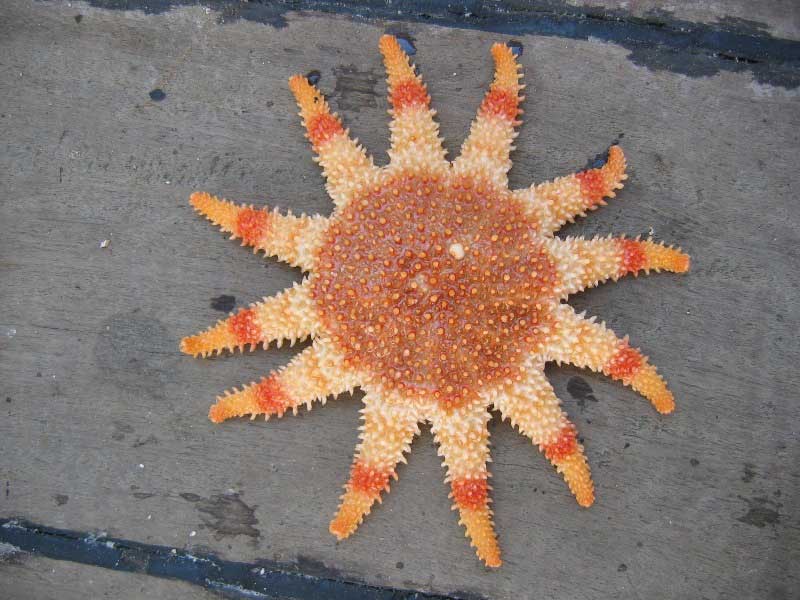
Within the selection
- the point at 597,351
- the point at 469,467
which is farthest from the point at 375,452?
the point at 597,351

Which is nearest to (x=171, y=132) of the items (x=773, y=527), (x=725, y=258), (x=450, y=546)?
(x=450, y=546)

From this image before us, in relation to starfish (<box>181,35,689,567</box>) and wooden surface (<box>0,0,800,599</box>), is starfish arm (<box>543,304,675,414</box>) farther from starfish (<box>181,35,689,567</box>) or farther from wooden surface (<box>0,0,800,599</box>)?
wooden surface (<box>0,0,800,599</box>)

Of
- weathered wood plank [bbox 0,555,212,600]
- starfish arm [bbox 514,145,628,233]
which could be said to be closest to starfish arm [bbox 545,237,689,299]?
starfish arm [bbox 514,145,628,233]

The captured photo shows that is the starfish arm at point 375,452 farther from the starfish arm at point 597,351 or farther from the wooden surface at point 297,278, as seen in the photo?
the starfish arm at point 597,351

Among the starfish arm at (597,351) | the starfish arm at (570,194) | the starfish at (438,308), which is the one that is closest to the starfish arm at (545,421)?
the starfish at (438,308)

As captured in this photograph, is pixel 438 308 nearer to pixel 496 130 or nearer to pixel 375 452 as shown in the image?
pixel 375 452

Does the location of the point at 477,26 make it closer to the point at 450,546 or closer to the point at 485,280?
the point at 485,280
